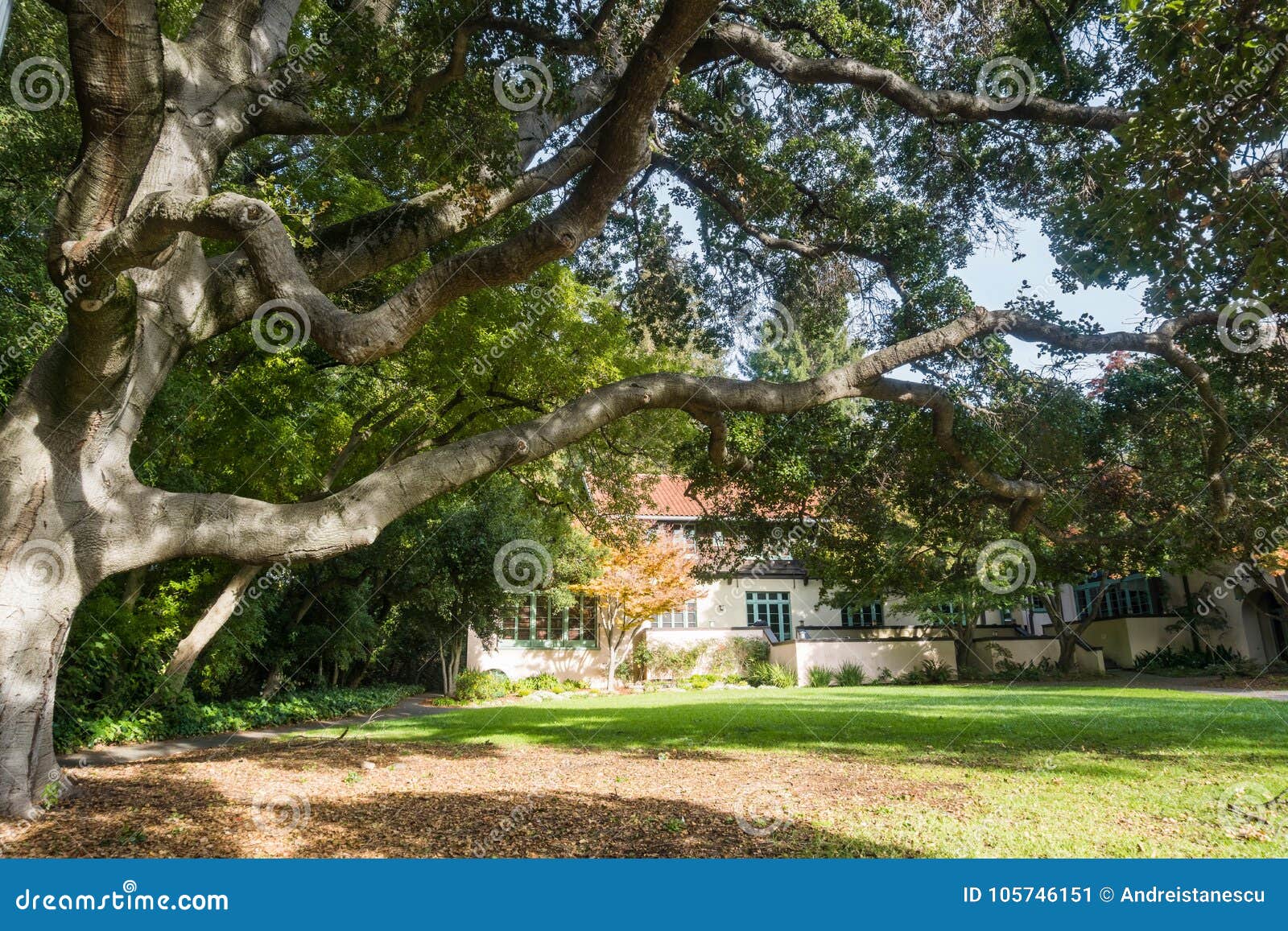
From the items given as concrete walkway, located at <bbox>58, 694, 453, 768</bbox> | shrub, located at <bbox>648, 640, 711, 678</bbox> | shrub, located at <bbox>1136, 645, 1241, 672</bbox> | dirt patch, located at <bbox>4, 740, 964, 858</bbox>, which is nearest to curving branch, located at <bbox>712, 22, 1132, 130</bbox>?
dirt patch, located at <bbox>4, 740, 964, 858</bbox>

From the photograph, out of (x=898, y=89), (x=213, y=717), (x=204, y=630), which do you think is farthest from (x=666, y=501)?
(x=898, y=89)

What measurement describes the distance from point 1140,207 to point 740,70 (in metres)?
6.96

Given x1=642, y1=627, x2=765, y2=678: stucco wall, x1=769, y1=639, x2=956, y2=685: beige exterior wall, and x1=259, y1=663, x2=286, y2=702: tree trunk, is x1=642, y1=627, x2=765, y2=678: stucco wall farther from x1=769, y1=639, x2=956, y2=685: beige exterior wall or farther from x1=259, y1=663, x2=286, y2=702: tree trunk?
x1=259, y1=663, x2=286, y2=702: tree trunk

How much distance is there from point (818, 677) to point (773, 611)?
4166 millimetres

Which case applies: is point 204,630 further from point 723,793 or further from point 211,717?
point 723,793

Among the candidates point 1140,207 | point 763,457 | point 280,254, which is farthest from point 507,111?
point 1140,207

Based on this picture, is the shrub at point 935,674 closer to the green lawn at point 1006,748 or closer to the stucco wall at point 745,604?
the stucco wall at point 745,604

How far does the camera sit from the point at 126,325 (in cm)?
548

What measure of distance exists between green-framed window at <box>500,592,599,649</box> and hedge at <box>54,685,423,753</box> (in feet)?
20.0

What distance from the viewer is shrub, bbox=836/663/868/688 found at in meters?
24.0

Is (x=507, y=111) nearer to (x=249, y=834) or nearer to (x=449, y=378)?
(x=449, y=378)

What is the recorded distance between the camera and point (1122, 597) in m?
27.3

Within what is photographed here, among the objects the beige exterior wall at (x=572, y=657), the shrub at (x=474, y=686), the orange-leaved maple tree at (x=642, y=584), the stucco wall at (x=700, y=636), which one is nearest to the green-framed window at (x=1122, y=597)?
the stucco wall at (x=700, y=636)

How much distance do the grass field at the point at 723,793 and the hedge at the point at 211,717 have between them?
5.74 feet
